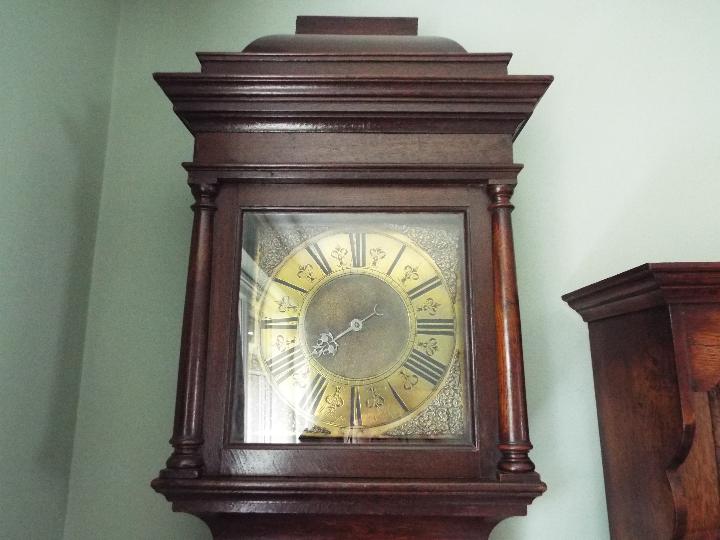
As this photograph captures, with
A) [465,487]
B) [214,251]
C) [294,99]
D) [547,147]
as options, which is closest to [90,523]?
[214,251]

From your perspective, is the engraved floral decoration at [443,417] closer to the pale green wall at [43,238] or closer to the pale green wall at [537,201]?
the pale green wall at [537,201]

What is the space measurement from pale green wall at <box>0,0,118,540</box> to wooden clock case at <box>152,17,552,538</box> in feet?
0.87

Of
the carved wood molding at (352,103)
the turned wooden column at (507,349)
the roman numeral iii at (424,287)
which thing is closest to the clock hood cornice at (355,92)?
the carved wood molding at (352,103)

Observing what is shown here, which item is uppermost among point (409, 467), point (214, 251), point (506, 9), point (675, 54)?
point (506, 9)

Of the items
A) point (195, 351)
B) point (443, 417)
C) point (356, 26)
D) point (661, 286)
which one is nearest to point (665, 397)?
point (661, 286)

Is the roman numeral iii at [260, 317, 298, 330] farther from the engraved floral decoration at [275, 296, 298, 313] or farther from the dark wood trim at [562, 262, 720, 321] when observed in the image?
the dark wood trim at [562, 262, 720, 321]

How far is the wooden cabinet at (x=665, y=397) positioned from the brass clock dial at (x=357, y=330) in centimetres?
27

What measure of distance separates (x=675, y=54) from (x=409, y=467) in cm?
101

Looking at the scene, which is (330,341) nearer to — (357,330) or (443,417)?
(357,330)

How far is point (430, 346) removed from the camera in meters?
0.82

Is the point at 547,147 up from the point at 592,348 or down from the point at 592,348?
up

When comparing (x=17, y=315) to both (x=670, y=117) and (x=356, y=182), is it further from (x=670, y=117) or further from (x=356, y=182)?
(x=670, y=117)

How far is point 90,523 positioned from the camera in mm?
968

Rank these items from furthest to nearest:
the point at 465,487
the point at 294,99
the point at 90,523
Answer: the point at 90,523 → the point at 294,99 → the point at 465,487
